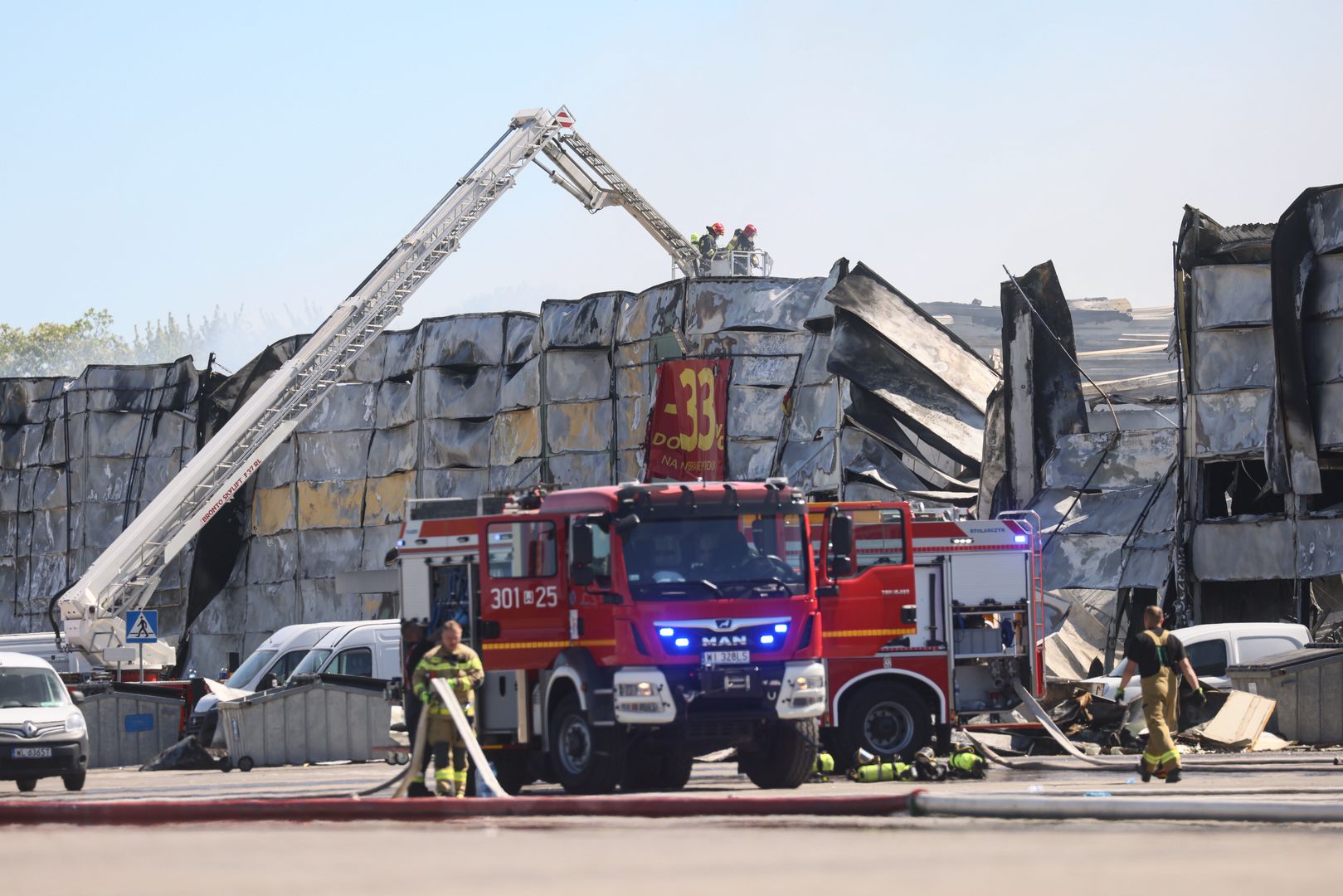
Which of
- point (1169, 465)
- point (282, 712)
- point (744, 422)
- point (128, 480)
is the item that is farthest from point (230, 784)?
point (128, 480)

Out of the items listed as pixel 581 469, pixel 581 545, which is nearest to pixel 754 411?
pixel 581 469

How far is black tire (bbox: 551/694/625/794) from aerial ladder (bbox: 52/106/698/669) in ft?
93.4

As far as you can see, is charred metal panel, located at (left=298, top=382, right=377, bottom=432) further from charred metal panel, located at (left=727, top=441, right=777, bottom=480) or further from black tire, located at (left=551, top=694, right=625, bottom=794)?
black tire, located at (left=551, top=694, right=625, bottom=794)

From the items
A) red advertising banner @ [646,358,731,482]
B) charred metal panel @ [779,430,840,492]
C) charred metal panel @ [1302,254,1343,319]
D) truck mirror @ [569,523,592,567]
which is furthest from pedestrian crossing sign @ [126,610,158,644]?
charred metal panel @ [1302,254,1343,319]

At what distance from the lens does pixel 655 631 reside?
1719 cm

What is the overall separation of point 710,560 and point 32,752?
1002 cm

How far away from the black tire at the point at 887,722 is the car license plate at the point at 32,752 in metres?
9.68

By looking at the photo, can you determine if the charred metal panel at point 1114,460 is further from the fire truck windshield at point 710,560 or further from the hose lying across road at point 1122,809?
the hose lying across road at point 1122,809

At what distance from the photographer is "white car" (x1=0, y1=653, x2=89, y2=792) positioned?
22.9 m

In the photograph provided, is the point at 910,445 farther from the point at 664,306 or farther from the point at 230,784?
the point at 230,784

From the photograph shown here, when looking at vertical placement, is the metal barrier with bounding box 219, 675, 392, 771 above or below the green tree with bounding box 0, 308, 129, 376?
below

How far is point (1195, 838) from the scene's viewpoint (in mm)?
11398

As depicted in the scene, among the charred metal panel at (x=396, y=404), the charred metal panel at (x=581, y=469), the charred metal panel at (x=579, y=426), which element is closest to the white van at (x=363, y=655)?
the charred metal panel at (x=581, y=469)

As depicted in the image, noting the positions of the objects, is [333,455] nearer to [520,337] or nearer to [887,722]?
[520,337]
